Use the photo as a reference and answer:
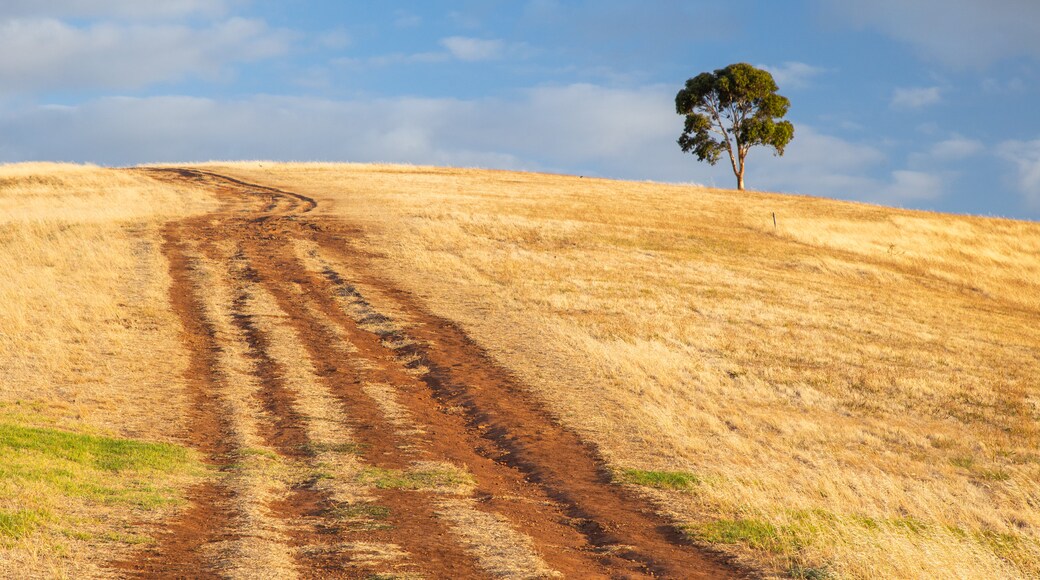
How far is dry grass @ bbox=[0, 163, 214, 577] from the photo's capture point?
11.0 metres

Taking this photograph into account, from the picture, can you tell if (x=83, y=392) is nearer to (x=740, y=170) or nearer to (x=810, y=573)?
(x=810, y=573)

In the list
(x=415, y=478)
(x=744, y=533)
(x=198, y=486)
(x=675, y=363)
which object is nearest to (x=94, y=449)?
(x=198, y=486)

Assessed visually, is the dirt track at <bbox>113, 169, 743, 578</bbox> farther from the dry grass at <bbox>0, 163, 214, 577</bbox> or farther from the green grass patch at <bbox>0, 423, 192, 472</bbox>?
the green grass patch at <bbox>0, 423, 192, 472</bbox>

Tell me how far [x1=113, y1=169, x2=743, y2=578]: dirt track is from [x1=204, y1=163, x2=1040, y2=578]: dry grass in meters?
0.97

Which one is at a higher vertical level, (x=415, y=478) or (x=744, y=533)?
(x=744, y=533)

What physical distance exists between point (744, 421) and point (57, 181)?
4870 cm

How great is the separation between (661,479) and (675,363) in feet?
28.9

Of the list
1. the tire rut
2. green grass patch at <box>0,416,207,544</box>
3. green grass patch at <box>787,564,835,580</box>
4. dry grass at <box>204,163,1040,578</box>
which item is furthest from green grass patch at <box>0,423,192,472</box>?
green grass patch at <box>787,564,835,580</box>

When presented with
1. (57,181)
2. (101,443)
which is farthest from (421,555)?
(57,181)

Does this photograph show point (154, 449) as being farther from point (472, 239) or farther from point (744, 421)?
point (472, 239)

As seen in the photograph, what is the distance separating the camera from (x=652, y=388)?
20.0 meters

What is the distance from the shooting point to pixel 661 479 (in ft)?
46.5

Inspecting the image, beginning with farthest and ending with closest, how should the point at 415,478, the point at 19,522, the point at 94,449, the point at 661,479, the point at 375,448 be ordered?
the point at 375,448 < the point at 94,449 < the point at 661,479 < the point at 415,478 < the point at 19,522

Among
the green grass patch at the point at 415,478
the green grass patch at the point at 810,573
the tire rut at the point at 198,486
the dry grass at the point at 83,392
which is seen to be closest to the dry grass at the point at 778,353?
the green grass patch at the point at 810,573
